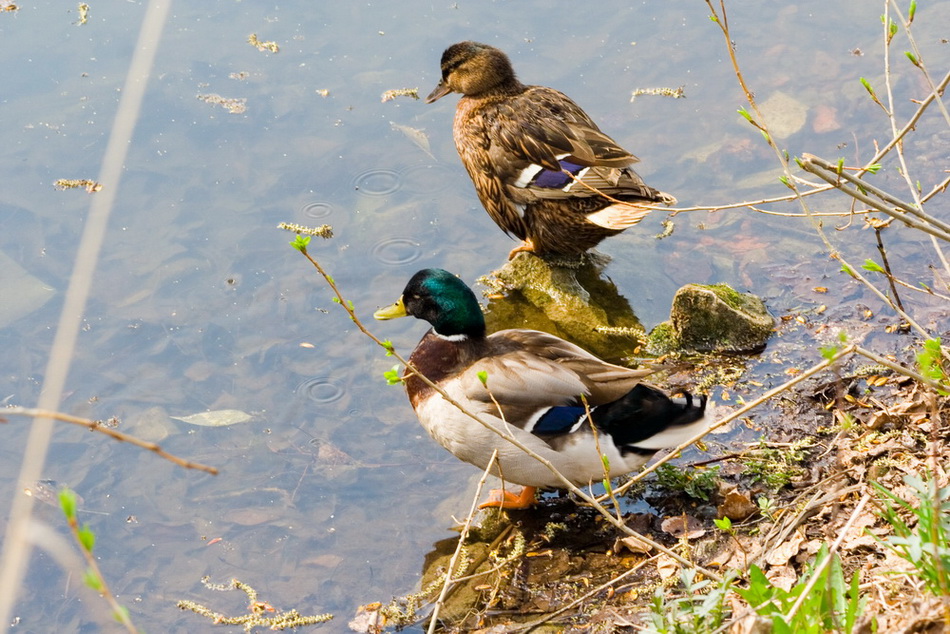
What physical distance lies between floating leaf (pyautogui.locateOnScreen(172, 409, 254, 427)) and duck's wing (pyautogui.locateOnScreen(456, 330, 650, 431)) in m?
1.34

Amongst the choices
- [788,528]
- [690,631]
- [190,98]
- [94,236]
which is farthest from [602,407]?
[190,98]

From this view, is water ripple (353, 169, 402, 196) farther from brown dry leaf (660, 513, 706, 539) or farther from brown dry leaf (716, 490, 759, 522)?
brown dry leaf (716, 490, 759, 522)

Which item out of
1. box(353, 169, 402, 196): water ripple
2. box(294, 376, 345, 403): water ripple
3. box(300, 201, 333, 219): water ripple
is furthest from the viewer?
box(353, 169, 402, 196): water ripple

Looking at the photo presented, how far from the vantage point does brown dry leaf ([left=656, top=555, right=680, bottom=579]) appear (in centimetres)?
327

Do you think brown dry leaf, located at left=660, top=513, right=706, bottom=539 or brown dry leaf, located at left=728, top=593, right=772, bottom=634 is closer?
brown dry leaf, located at left=728, top=593, right=772, bottom=634

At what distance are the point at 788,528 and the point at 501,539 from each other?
1275mm

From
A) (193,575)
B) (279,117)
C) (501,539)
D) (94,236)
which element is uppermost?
(94,236)

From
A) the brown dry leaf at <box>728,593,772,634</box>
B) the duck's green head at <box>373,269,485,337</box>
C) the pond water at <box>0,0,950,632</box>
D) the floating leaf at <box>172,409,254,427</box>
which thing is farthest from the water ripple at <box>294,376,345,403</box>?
the brown dry leaf at <box>728,593,772,634</box>

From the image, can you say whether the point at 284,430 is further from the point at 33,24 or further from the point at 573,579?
the point at 33,24

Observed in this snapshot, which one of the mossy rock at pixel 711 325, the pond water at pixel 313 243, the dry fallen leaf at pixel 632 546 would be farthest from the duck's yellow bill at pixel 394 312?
the dry fallen leaf at pixel 632 546

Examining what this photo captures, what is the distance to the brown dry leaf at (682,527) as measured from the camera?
11.8 ft

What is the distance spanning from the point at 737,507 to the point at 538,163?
246cm

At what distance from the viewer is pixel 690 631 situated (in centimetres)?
251

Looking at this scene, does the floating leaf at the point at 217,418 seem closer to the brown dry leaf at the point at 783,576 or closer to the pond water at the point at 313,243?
the pond water at the point at 313,243
